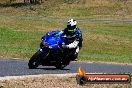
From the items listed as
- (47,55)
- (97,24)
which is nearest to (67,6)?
(97,24)

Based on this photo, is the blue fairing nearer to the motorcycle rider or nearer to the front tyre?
the motorcycle rider

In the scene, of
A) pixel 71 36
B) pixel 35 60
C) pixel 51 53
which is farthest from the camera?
pixel 35 60

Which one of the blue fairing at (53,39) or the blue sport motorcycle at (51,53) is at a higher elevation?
the blue fairing at (53,39)

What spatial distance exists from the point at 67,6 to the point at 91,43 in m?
36.4

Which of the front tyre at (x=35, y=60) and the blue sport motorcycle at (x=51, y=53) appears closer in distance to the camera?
the blue sport motorcycle at (x=51, y=53)

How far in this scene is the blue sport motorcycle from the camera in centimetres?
1488

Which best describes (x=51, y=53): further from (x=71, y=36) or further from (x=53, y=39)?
(x=71, y=36)

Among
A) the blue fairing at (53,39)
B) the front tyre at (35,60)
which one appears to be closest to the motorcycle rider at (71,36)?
the blue fairing at (53,39)

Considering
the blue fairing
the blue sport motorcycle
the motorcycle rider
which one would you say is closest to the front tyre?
the blue sport motorcycle

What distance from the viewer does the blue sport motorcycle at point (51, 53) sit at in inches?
586

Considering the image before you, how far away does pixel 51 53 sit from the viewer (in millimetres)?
15180

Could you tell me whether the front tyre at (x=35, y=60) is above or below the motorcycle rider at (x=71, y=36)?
below

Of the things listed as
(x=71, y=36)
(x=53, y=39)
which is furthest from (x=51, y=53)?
(x=71, y=36)

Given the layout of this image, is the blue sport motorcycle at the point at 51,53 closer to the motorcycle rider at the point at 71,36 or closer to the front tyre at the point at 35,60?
the front tyre at the point at 35,60
